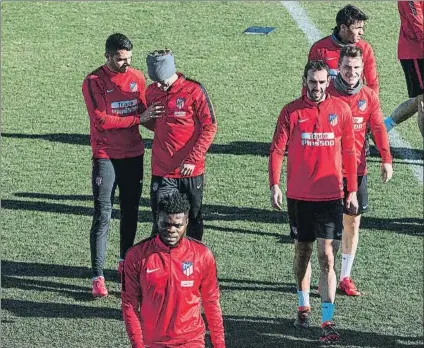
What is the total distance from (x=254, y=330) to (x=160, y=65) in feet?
7.12

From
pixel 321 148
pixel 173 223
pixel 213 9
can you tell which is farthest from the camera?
pixel 213 9

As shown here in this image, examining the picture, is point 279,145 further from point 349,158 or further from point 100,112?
point 100,112

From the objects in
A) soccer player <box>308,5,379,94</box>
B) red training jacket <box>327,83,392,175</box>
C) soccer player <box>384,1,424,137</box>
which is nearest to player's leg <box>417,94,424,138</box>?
soccer player <box>384,1,424,137</box>

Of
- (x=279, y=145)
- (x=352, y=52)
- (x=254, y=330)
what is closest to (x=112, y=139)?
(x=279, y=145)

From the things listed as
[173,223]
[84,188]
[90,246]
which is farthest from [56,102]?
[173,223]

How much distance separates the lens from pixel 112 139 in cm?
1155

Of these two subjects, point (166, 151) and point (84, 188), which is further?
point (84, 188)

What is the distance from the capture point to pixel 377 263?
1226cm

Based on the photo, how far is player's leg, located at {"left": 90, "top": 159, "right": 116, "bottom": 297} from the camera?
11.6 m

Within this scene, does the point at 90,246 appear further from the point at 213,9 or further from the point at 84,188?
the point at 213,9

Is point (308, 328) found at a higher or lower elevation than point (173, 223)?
lower

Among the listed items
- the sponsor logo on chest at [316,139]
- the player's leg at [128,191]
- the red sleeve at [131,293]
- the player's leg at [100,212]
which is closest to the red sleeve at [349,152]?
the sponsor logo on chest at [316,139]

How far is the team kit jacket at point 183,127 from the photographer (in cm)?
1122

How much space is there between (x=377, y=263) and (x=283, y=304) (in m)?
1.20
